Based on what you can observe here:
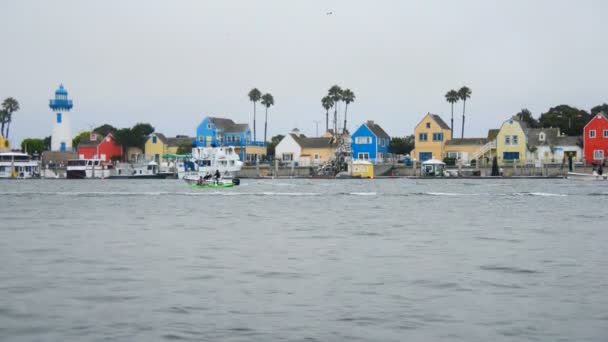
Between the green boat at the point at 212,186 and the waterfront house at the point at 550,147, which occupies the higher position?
the waterfront house at the point at 550,147

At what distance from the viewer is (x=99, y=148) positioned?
140m

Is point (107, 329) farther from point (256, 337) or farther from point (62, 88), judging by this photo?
point (62, 88)

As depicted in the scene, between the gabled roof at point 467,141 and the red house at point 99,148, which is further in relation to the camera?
the red house at point 99,148

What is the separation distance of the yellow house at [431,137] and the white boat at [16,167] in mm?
58306

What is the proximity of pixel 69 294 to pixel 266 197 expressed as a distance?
43.5 metres

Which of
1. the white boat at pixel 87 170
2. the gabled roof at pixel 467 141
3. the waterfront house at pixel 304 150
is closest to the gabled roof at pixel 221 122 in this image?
the waterfront house at pixel 304 150

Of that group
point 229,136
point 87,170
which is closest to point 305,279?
point 87,170

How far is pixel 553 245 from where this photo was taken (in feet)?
86.9

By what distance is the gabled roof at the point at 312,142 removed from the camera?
429ft

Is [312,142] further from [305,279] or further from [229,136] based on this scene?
[305,279]

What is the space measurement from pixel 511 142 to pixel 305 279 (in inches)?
3915

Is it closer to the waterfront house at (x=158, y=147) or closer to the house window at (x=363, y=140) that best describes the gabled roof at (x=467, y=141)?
the house window at (x=363, y=140)

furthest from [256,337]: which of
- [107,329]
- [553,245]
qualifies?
[553,245]

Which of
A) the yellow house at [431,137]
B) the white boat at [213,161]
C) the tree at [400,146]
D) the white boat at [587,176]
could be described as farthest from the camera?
the tree at [400,146]
